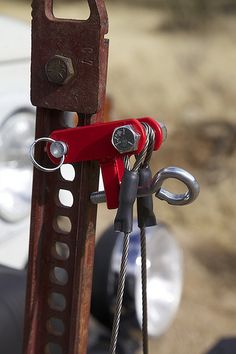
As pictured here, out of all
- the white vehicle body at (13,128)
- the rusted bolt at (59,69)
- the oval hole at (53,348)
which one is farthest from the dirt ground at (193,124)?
the rusted bolt at (59,69)

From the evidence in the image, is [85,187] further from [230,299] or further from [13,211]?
[230,299]

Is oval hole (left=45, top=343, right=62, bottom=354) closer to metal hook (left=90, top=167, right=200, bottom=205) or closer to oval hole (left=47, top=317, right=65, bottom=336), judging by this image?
oval hole (left=47, top=317, right=65, bottom=336)

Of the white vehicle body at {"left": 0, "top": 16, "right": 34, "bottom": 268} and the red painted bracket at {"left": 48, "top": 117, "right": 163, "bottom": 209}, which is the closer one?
the red painted bracket at {"left": 48, "top": 117, "right": 163, "bottom": 209}

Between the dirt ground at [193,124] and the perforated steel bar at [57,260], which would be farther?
the dirt ground at [193,124]

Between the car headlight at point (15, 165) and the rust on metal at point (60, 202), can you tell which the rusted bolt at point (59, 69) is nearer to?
the rust on metal at point (60, 202)

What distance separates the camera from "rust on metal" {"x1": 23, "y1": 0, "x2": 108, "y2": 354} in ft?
3.82

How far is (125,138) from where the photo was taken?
1.15 m

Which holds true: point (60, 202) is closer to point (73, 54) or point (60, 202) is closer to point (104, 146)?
point (104, 146)

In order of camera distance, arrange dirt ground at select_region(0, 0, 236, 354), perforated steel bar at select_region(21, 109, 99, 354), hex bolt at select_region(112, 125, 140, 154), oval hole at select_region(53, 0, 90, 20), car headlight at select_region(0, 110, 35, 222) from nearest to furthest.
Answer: hex bolt at select_region(112, 125, 140, 154) < perforated steel bar at select_region(21, 109, 99, 354) < car headlight at select_region(0, 110, 35, 222) < dirt ground at select_region(0, 0, 236, 354) < oval hole at select_region(53, 0, 90, 20)

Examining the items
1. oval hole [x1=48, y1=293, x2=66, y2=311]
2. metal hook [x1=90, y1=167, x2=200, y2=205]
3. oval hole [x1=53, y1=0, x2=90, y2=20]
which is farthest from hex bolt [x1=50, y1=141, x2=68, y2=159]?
oval hole [x1=53, y1=0, x2=90, y2=20]

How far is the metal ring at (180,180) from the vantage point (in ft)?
3.75

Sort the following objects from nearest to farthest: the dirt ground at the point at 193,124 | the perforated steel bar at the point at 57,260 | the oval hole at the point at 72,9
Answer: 1. the perforated steel bar at the point at 57,260
2. the dirt ground at the point at 193,124
3. the oval hole at the point at 72,9

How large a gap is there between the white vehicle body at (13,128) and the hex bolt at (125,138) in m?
1.29

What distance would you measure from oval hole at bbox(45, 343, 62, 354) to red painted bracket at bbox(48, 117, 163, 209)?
1.01 feet
